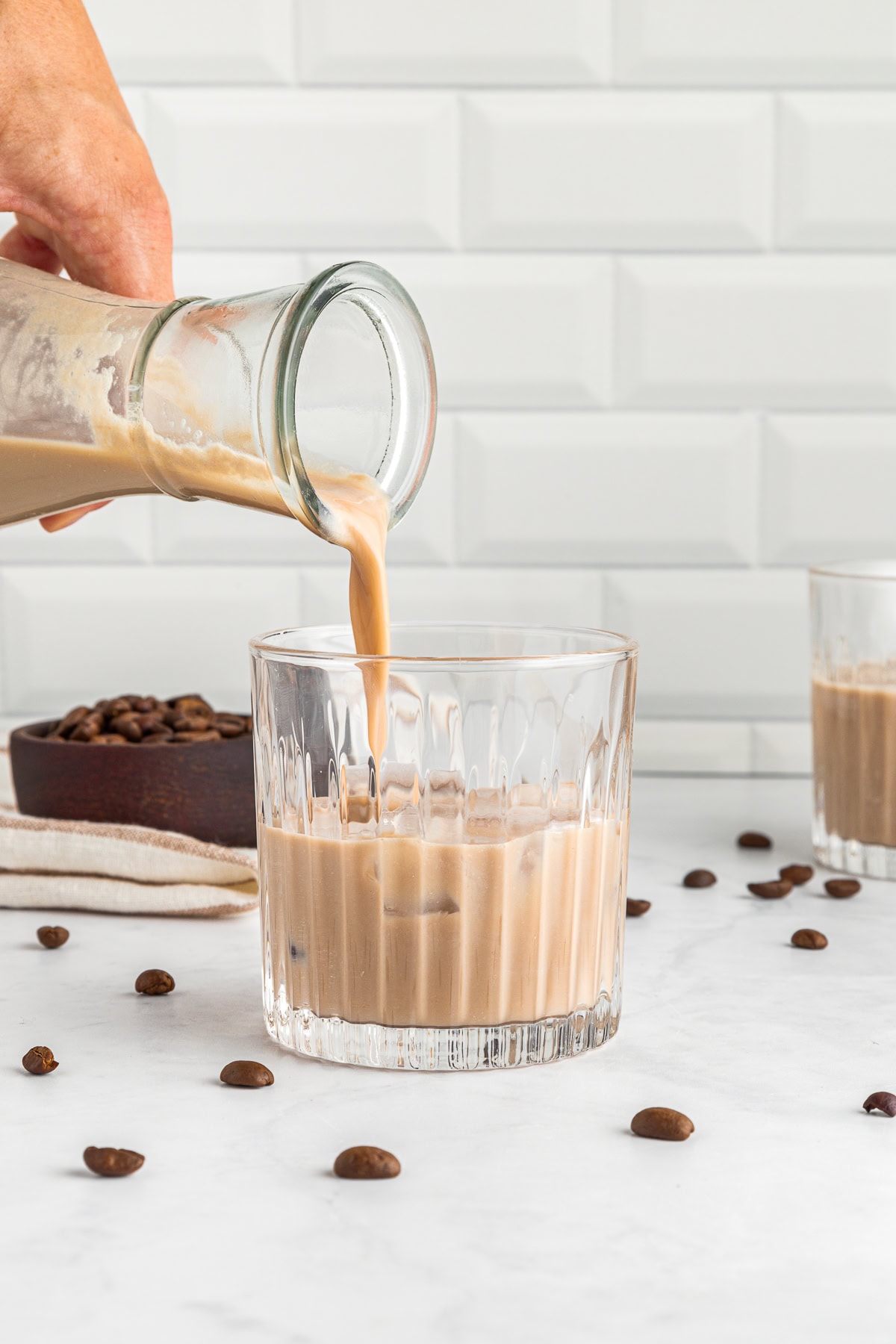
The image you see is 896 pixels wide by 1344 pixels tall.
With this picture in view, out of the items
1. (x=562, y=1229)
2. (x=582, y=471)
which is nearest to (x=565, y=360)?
(x=582, y=471)

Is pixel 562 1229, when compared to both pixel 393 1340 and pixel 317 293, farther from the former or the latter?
pixel 317 293

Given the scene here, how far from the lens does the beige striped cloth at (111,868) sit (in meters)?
0.99

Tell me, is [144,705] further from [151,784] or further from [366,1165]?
[366,1165]

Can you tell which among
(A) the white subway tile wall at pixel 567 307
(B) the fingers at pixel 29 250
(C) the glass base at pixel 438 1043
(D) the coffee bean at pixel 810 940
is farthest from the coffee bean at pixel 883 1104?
(A) the white subway tile wall at pixel 567 307

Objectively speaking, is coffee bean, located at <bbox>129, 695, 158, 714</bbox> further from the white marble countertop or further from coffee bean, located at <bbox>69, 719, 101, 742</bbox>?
the white marble countertop

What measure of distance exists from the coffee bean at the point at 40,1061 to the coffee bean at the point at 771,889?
1.75ft

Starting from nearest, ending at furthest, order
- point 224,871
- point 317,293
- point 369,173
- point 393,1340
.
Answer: point 393,1340
point 317,293
point 224,871
point 369,173

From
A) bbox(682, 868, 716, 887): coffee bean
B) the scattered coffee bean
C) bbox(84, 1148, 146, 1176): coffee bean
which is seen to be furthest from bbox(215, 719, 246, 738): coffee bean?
bbox(84, 1148, 146, 1176): coffee bean

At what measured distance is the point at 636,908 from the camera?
0.98 metres

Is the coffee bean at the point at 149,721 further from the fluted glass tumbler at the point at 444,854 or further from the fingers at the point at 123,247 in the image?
the fluted glass tumbler at the point at 444,854

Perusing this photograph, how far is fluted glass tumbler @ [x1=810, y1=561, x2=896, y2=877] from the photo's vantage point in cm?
109

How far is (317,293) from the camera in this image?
65cm

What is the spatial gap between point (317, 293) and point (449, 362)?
0.89 meters

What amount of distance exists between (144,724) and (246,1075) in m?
0.52
